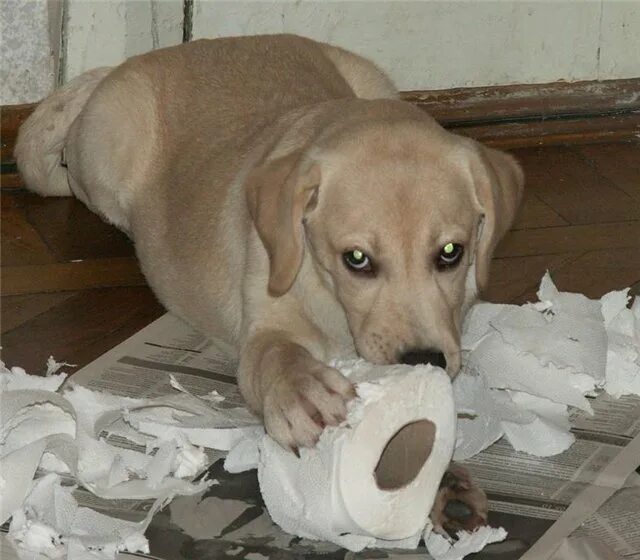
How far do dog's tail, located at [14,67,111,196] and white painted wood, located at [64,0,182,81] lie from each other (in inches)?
12.7

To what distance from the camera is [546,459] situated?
2320mm

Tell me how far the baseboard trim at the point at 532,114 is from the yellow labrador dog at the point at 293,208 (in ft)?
3.50

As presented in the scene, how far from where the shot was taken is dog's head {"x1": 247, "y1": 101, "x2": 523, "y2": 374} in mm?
2146

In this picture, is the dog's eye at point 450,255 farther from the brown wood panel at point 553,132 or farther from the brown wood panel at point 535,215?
the brown wood panel at point 553,132

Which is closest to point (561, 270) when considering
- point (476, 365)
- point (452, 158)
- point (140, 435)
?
point (476, 365)

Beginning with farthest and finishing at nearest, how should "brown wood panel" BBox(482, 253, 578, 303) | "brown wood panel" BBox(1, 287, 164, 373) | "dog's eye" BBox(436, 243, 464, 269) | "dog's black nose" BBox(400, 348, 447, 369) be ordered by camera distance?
"brown wood panel" BBox(482, 253, 578, 303)
"brown wood panel" BBox(1, 287, 164, 373)
"dog's eye" BBox(436, 243, 464, 269)
"dog's black nose" BBox(400, 348, 447, 369)

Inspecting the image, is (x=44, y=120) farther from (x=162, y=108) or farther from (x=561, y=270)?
(x=561, y=270)

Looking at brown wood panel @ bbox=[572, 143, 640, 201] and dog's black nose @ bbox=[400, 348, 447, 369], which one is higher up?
dog's black nose @ bbox=[400, 348, 447, 369]

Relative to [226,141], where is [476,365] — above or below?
below

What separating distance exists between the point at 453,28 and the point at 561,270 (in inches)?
49.8

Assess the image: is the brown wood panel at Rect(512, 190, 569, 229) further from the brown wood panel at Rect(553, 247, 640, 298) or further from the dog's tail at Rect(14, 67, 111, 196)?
the dog's tail at Rect(14, 67, 111, 196)

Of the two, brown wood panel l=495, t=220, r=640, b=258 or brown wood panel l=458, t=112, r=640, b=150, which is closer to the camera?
brown wood panel l=495, t=220, r=640, b=258

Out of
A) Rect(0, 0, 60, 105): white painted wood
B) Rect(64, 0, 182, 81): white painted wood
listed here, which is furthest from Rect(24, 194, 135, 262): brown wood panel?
Rect(64, 0, 182, 81): white painted wood

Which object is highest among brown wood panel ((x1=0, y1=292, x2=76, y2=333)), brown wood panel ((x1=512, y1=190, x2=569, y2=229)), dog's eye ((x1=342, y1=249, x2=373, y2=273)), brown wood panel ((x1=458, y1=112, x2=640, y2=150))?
dog's eye ((x1=342, y1=249, x2=373, y2=273))
